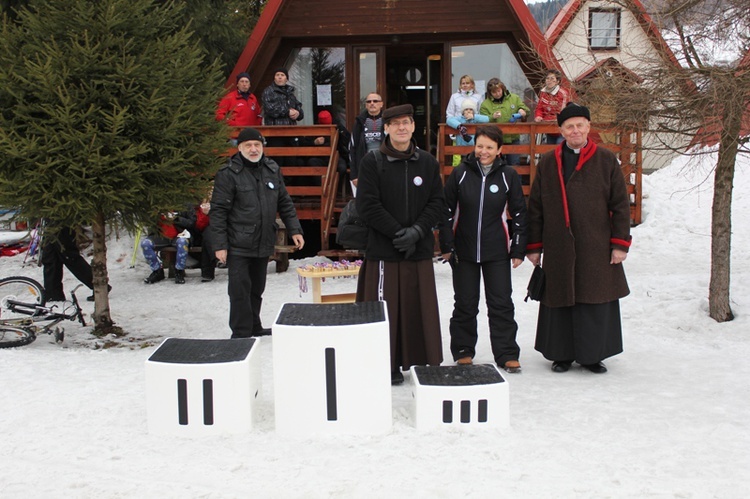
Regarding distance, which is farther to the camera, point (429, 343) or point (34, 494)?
point (429, 343)

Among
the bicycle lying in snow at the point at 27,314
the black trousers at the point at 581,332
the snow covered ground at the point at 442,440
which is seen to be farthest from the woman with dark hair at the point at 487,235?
the bicycle lying in snow at the point at 27,314

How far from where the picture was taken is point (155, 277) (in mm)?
10172

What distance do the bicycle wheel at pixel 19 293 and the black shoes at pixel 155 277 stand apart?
2.49 meters

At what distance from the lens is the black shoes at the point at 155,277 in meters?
10.1

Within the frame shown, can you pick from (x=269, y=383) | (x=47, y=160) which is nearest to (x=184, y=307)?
(x=47, y=160)

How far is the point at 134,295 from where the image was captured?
936cm

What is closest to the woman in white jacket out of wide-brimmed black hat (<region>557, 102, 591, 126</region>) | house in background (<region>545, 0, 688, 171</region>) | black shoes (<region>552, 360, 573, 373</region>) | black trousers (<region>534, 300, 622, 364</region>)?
house in background (<region>545, 0, 688, 171</region>)

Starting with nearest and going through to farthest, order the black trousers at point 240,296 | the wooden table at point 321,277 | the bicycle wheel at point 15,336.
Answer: the black trousers at point 240,296, the bicycle wheel at point 15,336, the wooden table at point 321,277

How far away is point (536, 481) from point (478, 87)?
10071 mm

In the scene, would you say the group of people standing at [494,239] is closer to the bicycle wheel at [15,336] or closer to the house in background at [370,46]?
the bicycle wheel at [15,336]

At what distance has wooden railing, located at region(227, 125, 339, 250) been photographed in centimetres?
1098

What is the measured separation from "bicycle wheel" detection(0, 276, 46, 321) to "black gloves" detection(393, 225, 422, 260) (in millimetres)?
3963

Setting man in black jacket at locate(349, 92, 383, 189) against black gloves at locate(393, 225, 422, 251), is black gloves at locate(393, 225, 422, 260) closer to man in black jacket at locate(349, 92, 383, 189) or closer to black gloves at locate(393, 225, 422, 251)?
black gloves at locate(393, 225, 422, 251)

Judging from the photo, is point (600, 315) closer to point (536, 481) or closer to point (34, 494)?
point (536, 481)
